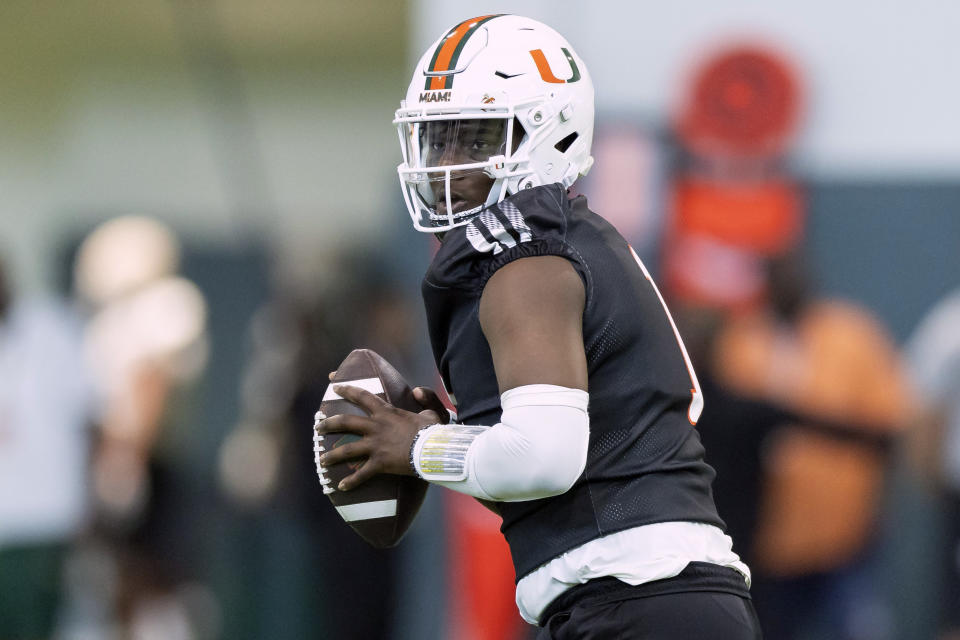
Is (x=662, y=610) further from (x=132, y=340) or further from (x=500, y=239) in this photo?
(x=132, y=340)

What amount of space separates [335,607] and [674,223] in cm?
225

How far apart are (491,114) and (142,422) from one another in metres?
4.28

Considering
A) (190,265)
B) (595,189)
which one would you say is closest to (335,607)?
(595,189)

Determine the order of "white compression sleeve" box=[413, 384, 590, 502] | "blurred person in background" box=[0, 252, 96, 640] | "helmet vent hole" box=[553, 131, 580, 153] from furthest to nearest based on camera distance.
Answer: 1. "blurred person in background" box=[0, 252, 96, 640]
2. "helmet vent hole" box=[553, 131, 580, 153]
3. "white compression sleeve" box=[413, 384, 590, 502]

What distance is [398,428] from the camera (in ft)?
8.00

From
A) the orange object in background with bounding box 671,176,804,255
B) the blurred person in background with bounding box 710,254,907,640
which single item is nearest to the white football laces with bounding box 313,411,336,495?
the blurred person in background with bounding box 710,254,907,640

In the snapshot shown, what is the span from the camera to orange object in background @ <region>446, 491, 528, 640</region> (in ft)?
19.1

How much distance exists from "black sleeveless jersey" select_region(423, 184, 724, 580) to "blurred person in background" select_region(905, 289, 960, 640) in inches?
127

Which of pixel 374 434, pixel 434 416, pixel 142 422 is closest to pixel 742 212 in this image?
pixel 142 422

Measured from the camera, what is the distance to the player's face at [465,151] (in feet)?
8.43

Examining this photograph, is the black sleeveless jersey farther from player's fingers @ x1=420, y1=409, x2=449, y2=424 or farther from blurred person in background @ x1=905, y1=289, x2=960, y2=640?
blurred person in background @ x1=905, y1=289, x2=960, y2=640

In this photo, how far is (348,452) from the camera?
2449 mm

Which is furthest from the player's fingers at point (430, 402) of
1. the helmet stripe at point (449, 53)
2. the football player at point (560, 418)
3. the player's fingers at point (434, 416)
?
the helmet stripe at point (449, 53)

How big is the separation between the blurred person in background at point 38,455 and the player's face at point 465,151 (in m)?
3.95
